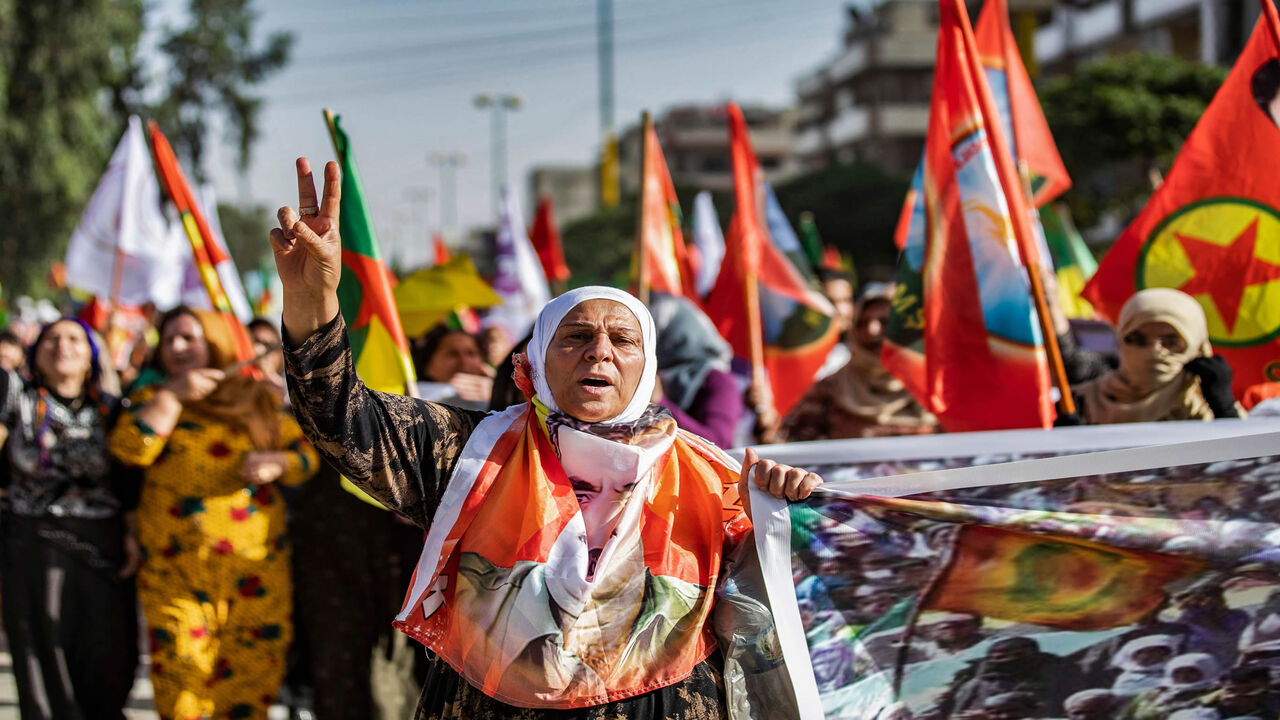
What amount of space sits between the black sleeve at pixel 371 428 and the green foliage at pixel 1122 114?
83.3 feet

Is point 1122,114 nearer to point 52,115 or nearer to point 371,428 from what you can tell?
point 52,115

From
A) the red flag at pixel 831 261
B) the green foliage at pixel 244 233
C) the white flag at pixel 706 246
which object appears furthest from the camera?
the green foliage at pixel 244 233

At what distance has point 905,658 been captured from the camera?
7.61 feet

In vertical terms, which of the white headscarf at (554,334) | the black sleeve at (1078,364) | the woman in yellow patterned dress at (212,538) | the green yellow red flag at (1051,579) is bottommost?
the woman in yellow patterned dress at (212,538)

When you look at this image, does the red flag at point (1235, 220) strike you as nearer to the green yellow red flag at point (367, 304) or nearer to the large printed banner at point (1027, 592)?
the large printed banner at point (1027, 592)

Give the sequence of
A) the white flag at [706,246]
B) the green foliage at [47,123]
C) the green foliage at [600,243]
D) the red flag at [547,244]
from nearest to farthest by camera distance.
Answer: the white flag at [706,246]
the red flag at [547,244]
the green foliage at [47,123]
the green foliage at [600,243]

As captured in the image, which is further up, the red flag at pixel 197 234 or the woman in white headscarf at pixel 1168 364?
the red flag at pixel 197 234

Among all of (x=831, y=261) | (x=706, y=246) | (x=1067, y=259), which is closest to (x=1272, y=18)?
(x=1067, y=259)

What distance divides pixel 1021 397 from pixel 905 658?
150 centimetres

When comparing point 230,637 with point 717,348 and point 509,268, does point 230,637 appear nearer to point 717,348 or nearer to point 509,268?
point 717,348

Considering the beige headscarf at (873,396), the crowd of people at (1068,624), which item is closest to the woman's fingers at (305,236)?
the crowd of people at (1068,624)

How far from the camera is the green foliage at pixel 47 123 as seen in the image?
53.8ft

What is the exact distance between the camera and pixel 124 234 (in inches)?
287

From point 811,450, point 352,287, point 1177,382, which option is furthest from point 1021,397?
point 352,287
